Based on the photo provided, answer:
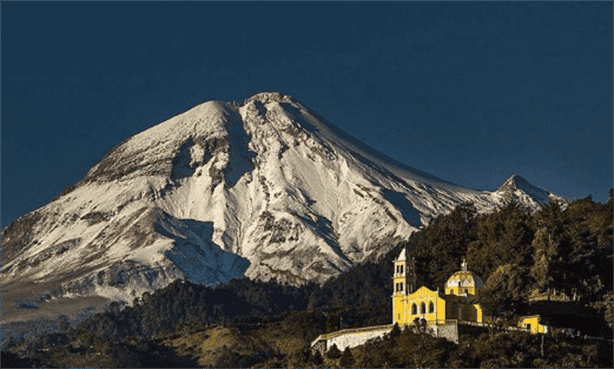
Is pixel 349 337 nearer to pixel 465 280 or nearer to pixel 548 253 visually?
pixel 465 280

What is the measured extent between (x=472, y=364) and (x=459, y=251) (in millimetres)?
37250

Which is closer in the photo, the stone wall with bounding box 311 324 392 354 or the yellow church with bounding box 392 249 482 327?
the yellow church with bounding box 392 249 482 327

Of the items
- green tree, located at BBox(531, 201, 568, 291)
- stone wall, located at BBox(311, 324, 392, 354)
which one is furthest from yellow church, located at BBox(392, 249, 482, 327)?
green tree, located at BBox(531, 201, 568, 291)

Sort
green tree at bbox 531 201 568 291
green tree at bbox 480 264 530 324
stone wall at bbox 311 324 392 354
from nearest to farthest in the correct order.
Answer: green tree at bbox 480 264 530 324
stone wall at bbox 311 324 392 354
green tree at bbox 531 201 568 291

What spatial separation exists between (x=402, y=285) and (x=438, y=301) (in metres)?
10.6

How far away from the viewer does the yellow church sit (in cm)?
11875

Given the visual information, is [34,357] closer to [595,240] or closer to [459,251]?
[459,251]

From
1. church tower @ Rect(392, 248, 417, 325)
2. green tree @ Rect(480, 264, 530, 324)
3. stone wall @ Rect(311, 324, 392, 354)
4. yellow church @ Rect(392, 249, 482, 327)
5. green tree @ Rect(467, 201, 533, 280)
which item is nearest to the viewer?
green tree @ Rect(480, 264, 530, 324)

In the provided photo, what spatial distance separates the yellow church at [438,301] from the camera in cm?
11875

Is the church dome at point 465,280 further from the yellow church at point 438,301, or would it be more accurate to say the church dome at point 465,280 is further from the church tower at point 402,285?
the church tower at point 402,285

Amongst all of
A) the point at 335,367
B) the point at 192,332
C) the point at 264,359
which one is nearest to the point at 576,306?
the point at 335,367

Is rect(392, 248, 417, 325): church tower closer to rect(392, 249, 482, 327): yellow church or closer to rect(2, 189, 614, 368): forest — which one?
rect(392, 249, 482, 327): yellow church

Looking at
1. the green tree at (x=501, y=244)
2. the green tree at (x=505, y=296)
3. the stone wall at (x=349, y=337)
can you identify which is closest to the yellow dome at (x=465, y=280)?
the green tree at (x=505, y=296)

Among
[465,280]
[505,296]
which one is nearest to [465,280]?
[465,280]
